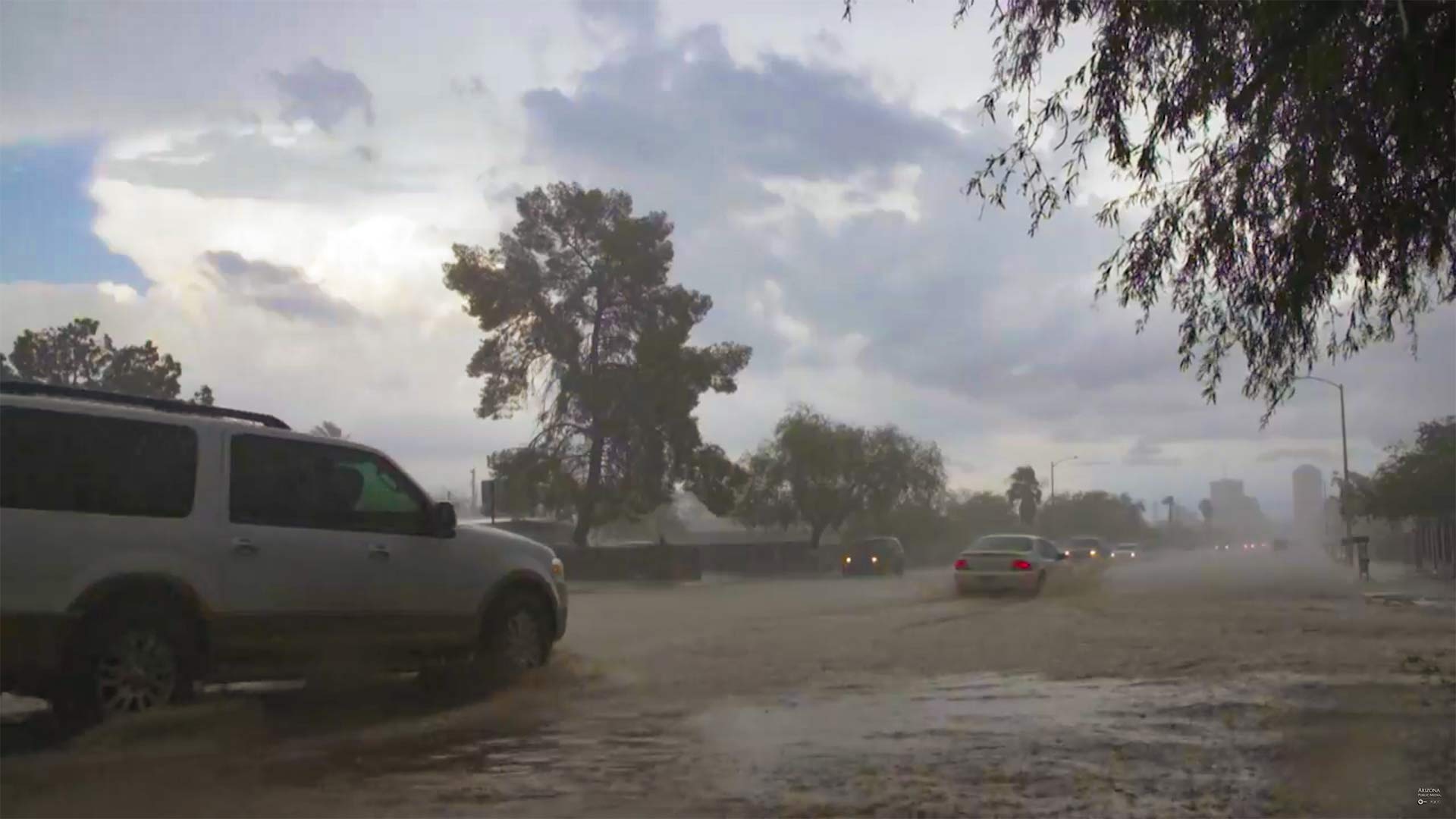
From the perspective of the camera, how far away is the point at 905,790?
6.92 meters

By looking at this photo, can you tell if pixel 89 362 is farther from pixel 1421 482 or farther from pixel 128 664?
pixel 1421 482

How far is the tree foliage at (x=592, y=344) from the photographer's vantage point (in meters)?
41.2

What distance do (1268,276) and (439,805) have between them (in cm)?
642

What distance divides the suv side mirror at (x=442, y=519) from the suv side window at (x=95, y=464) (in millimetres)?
1859

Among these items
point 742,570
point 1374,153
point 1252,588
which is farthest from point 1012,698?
point 742,570

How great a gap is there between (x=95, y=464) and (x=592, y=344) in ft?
112

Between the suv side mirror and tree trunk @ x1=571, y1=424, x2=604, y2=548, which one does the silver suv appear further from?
tree trunk @ x1=571, y1=424, x2=604, y2=548

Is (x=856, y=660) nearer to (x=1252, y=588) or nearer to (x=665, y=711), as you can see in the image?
(x=665, y=711)

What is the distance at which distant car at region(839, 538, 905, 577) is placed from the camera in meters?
48.6

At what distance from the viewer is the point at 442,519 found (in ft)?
32.0

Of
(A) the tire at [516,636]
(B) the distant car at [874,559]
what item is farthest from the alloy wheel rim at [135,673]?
(B) the distant car at [874,559]

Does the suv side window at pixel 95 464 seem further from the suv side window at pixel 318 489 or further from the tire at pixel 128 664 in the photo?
the tire at pixel 128 664

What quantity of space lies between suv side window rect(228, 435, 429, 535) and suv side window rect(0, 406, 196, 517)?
0.35m

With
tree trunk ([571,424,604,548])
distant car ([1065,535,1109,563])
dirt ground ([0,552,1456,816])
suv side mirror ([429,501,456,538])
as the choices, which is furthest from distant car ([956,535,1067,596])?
distant car ([1065,535,1109,563])
